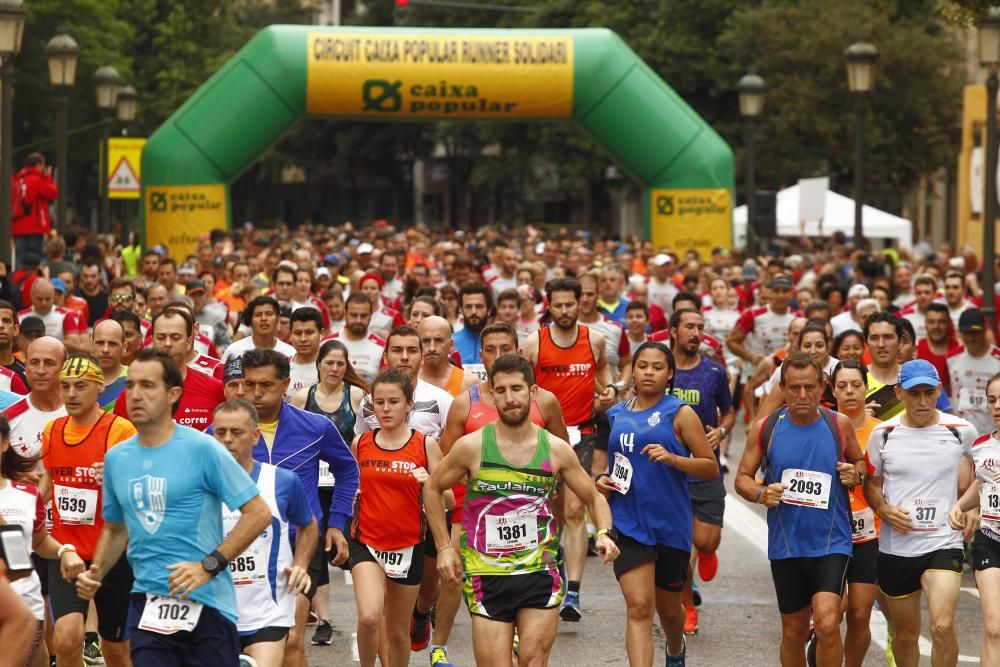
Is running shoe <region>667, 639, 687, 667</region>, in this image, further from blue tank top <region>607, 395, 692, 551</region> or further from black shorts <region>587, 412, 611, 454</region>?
black shorts <region>587, 412, 611, 454</region>

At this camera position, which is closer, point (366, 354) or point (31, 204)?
point (366, 354)

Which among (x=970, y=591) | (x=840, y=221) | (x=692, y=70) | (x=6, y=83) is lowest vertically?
(x=970, y=591)

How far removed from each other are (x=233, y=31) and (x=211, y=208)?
39011mm

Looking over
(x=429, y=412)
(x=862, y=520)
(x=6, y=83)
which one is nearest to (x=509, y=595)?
(x=862, y=520)

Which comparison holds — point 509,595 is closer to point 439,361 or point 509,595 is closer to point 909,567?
point 909,567


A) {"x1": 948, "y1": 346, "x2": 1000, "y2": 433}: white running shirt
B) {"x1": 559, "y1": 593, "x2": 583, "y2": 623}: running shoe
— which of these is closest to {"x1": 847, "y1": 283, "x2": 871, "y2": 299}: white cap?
A: {"x1": 948, "y1": 346, "x2": 1000, "y2": 433}: white running shirt

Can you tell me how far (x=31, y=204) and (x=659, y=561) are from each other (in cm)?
1399

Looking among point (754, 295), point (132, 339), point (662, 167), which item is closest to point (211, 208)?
point (662, 167)

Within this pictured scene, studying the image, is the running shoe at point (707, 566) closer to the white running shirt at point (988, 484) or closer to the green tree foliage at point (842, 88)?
the white running shirt at point (988, 484)

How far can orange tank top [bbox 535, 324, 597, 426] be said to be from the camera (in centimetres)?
1171

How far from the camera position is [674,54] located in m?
51.4

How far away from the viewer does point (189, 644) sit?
672 cm

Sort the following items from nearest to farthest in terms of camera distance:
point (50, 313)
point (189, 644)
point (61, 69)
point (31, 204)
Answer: point (189, 644), point (50, 313), point (31, 204), point (61, 69)

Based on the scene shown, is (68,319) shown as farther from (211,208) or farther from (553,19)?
(553,19)
